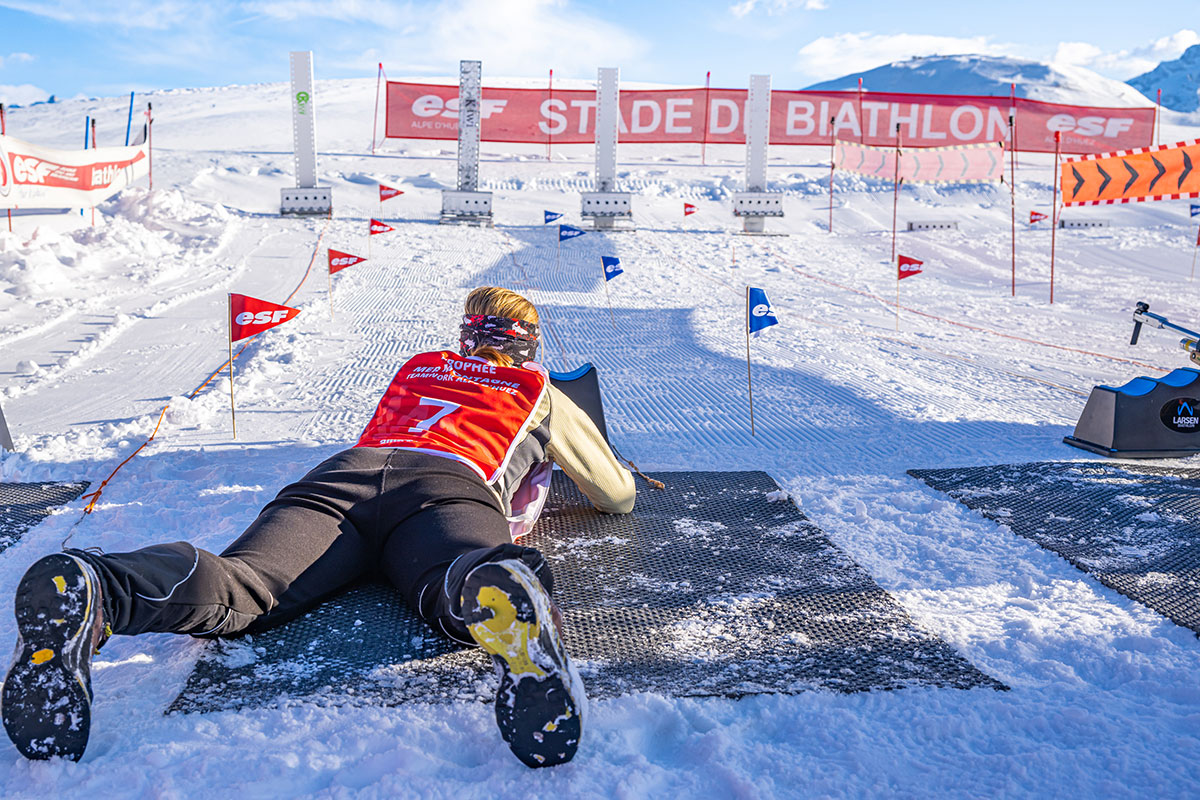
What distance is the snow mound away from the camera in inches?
1711

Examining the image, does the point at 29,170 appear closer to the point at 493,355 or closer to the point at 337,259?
the point at 337,259

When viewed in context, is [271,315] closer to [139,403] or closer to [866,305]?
[139,403]

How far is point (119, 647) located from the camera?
2.29 meters

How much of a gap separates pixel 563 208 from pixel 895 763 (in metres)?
17.7

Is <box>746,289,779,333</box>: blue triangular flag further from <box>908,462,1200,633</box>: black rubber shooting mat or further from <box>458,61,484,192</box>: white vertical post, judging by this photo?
<box>458,61,484,192</box>: white vertical post

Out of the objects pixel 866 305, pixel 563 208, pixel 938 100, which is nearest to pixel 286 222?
pixel 563 208

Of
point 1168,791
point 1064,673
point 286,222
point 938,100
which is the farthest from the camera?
point 938,100

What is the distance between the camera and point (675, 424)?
5273mm

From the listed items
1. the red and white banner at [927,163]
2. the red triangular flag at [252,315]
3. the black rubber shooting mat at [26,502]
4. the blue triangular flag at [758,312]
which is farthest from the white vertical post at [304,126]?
the black rubber shooting mat at [26,502]

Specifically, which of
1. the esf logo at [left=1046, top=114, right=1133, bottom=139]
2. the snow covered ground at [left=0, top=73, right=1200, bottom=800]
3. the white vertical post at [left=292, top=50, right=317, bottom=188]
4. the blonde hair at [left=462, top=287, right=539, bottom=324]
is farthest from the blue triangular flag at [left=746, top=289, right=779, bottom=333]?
the esf logo at [left=1046, top=114, right=1133, bottom=139]

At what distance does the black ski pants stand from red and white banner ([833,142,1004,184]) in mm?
17183

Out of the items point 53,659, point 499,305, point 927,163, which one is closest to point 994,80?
point 927,163

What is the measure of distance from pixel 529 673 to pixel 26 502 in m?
3.04

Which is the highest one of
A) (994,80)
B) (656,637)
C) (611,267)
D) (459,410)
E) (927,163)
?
(994,80)
